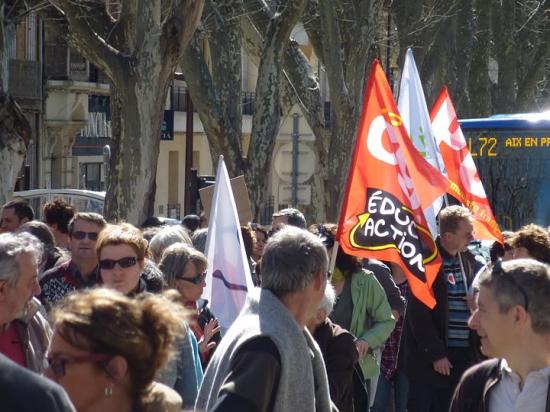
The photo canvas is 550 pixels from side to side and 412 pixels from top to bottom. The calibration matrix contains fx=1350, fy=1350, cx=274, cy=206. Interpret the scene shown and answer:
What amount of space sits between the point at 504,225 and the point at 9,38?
7656mm

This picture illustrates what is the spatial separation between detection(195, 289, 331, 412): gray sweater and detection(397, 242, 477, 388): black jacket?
3.93 meters

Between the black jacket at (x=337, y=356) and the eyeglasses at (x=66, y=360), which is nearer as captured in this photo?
the eyeglasses at (x=66, y=360)

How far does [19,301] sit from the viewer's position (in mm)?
4863

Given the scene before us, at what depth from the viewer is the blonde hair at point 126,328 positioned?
10.2 ft

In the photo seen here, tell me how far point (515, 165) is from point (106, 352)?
12.2 meters

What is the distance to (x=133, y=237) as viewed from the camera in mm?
6078

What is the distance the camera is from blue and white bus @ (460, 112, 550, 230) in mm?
14617

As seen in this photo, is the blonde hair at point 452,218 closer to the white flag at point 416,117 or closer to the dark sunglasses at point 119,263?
the white flag at point 416,117

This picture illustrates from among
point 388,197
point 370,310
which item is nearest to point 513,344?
point 388,197

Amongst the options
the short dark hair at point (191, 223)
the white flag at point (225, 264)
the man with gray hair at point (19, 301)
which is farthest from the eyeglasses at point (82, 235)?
the short dark hair at point (191, 223)

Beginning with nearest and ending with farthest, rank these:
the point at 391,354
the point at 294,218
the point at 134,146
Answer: the point at 391,354 < the point at 294,218 < the point at 134,146

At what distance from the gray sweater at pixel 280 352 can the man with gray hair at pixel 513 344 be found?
1.83 feet

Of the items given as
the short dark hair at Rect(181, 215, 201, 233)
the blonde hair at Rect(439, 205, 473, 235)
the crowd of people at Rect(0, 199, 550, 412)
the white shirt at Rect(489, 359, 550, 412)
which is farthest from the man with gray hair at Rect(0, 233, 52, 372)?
the short dark hair at Rect(181, 215, 201, 233)

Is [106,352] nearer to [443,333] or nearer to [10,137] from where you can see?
[443,333]
